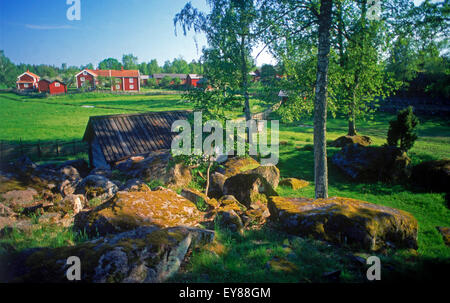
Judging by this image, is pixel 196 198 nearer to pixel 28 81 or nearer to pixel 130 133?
pixel 130 133

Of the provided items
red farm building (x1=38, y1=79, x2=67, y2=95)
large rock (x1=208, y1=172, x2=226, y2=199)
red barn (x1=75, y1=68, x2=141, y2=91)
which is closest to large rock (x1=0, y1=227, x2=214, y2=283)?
large rock (x1=208, y1=172, x2=226, y2=199)

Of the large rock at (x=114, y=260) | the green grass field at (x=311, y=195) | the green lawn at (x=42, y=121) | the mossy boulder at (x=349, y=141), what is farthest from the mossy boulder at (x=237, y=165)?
the mossy boulder at (x=349, y=141)

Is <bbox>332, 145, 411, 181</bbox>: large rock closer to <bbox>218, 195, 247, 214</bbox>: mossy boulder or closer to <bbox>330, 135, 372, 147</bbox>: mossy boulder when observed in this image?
<bbox>330, 135, 372, 147</bbox>: mossy boulder

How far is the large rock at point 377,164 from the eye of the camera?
12781 mm

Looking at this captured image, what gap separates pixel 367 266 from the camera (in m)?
4.49

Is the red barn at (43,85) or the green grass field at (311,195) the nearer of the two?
the green grass field at (311,195)

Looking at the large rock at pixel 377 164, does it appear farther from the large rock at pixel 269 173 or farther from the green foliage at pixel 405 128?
the large rock at pixel 269 173

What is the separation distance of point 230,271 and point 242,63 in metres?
16.0

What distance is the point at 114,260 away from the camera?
149 inches

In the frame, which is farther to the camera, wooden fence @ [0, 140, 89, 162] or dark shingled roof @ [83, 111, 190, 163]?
wooden fence @ [0, 140, 89, 162]

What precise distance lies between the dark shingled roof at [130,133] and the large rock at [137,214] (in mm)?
7917

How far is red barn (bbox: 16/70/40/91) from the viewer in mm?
58812

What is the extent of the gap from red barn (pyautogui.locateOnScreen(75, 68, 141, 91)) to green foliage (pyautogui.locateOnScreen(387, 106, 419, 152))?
77.5 metres

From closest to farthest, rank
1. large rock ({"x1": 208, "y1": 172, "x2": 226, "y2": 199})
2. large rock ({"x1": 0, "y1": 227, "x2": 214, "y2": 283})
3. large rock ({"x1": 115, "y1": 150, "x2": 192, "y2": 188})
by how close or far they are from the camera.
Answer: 1. large rock ({"x1": 0, "y1": 227, "x2": 214, "y2": 283})
2. large rock ({"x1": 208, "y1": 172, "x2": 226, "y2": 199})
3. large rock ({"x1": 115, "y1": 150, "x2": 192, "y2": 188})
